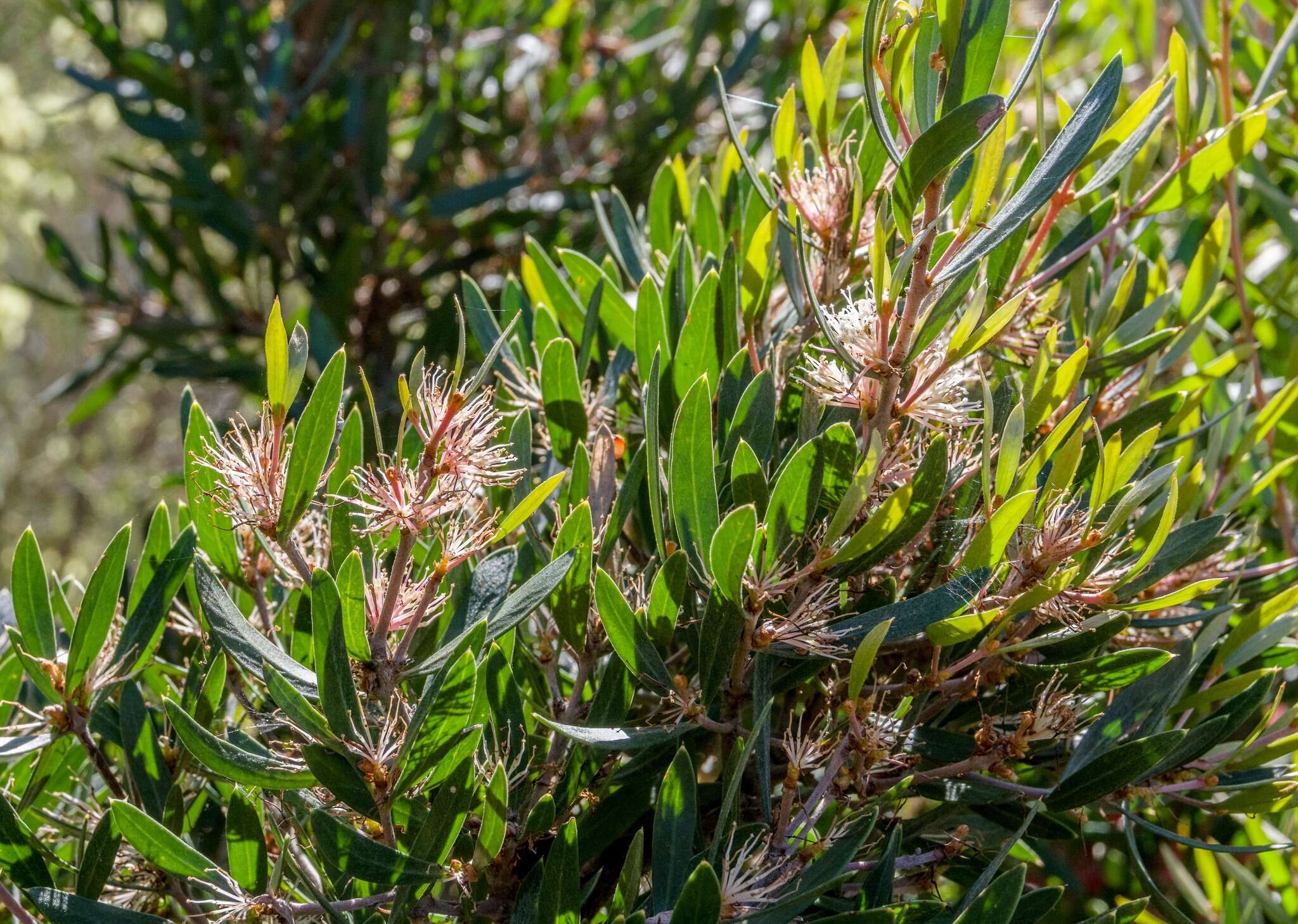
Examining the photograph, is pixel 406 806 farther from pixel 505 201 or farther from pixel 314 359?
pixel 505 201

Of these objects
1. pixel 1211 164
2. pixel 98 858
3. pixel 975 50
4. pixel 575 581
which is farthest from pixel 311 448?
pixel 1211 164

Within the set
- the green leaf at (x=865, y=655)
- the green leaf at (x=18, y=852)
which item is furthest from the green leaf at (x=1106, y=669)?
the green leaf at (x=18, y=852)

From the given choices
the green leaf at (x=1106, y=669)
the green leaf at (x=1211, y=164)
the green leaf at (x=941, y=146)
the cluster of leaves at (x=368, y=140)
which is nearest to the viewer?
the green leaf at (x=941, y=146)

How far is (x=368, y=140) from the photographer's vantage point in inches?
59.7

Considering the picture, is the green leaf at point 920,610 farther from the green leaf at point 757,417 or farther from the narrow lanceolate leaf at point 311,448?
the narrow lanceolate leaf at point 311,448

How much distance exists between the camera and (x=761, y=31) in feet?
5.20

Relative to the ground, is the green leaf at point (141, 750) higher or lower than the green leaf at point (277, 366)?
lower

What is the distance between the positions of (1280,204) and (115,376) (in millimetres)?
1613

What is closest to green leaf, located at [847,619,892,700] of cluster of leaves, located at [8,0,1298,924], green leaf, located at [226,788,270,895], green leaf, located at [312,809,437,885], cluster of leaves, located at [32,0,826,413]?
cluster of leaves, located at [8,0,1298,924]

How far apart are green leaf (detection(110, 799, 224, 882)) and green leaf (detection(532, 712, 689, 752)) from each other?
0.59 ft

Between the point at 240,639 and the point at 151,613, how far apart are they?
0.15 meters

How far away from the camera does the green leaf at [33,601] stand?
1.98 ft

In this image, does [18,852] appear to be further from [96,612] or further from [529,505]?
[529,505]

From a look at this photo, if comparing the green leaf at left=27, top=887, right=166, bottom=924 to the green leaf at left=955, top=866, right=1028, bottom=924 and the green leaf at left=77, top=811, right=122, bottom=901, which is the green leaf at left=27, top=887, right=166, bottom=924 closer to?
the green leaf at left=77, top=811, right=122, bottom=901
